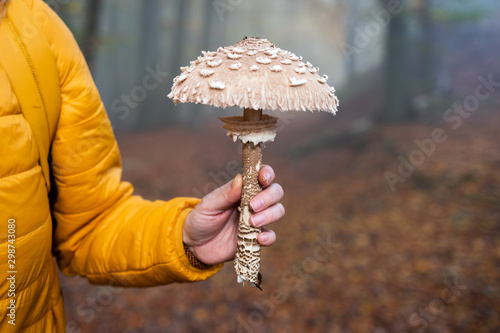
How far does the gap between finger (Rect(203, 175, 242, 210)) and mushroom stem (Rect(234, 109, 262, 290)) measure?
0.20 feet

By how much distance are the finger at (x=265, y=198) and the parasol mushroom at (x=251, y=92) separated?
2.5 inches

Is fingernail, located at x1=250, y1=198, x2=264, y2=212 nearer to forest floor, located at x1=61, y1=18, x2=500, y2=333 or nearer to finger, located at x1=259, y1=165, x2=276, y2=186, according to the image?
finger, located at x1=259, y1=165, x2=276, y2=186

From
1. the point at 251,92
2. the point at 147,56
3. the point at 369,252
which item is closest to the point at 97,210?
the point at 251,92

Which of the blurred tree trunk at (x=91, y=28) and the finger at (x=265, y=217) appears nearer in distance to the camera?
the finger at (x=265, y=217)

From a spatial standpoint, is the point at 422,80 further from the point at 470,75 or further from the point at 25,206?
the point at 25,206

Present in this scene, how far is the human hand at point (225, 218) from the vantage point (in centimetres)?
218

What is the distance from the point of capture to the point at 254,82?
1.81 meters

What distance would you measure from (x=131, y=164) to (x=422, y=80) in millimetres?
13403

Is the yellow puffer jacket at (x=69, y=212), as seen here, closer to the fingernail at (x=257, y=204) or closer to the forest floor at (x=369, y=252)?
the fingernail at (x=257, y=204)
